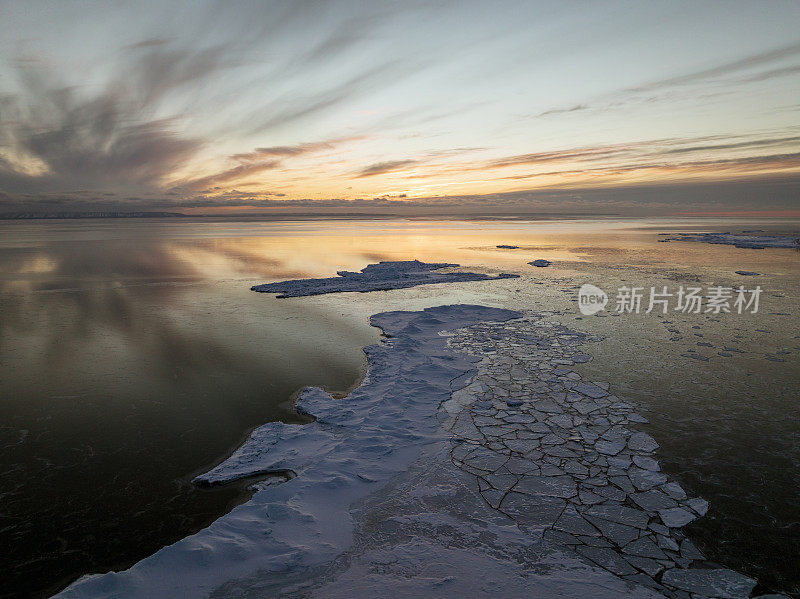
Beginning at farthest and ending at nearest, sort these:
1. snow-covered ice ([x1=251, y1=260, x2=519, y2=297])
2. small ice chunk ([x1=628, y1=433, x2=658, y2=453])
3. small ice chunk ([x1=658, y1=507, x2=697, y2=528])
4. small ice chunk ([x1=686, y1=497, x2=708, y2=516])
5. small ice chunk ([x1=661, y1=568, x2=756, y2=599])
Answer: snow-covered ice ([x1=251, y1=260, x2=519, y2=297]) → small ice chunk ([x1=628, y1=433, x2=658, y2=453]) → small ice chunk ([x1=686, y1=497, x2=708, y2=516]) → small ice chunk ([x1=658, y1=507, x2=697, y2=528]) → small ice chunk ([x1=661, y1=568, x2=756, y2=599])

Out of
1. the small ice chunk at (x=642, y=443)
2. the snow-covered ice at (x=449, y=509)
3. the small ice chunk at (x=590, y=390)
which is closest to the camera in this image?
the snow-covered ice at (x=449, y=509)

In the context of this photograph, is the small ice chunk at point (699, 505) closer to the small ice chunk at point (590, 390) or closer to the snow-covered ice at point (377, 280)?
the small ice chunk at point (590, 390)

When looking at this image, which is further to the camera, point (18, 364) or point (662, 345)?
point (662, 345)

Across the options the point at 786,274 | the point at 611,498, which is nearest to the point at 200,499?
the point at 611,498

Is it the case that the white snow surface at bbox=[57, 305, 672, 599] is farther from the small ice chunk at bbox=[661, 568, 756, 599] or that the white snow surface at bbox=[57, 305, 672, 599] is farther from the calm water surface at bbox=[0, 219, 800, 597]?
the calm water surface at bbox=[0, 219, 800, 597]

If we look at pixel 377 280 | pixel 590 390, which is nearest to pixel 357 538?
pixel 590 390

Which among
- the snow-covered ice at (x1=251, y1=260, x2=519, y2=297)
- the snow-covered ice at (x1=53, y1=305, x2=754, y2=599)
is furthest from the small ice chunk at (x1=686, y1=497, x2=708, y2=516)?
the snow-covered ice at (x1=251, y1=260, x2=519, y2=297)

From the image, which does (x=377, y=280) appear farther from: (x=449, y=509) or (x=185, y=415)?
(x=449, y=509)

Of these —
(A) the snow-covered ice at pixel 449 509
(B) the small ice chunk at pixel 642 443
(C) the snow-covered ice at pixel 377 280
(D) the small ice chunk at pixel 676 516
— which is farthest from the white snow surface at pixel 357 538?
(C) the snow-covered ice at pixel 377 280

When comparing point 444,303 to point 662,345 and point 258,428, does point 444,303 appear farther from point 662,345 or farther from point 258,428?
point 258,428

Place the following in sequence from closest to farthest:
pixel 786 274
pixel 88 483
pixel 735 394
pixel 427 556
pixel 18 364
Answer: pixel 427 556
pixel 88 483
pixel 735 394
pixel 18 364
pixel 786 274

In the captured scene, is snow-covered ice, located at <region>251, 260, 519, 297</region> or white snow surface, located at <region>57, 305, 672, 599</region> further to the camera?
snow-covered ice, located at <region>251, 260, 519, 297</region>
